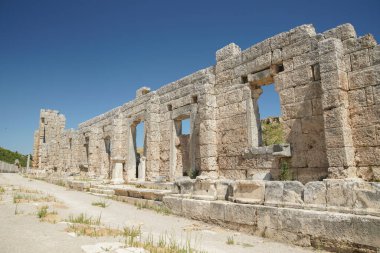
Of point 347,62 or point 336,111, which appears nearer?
point 336,111

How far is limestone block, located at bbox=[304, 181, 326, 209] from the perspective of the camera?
14.9 ft

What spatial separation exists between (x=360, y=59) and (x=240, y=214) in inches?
182

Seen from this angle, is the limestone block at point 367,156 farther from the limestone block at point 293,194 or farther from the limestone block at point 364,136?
the limestone block at point 293,194

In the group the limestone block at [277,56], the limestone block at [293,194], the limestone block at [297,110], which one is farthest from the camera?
the limestone block at [277,56]

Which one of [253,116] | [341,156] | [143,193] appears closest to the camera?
[341,156]

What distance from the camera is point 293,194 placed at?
493cm

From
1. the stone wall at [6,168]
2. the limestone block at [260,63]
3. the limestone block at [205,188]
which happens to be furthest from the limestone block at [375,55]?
the stone wall at [6,168]

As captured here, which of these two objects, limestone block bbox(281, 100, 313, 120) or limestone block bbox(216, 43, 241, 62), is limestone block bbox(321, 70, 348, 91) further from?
limestone block bbox(216, 43, 241, 62)

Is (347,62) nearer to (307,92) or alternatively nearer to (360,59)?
(360,59)

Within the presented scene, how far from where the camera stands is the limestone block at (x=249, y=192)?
545cm

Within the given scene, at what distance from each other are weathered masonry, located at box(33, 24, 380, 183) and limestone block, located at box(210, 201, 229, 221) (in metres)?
2.43

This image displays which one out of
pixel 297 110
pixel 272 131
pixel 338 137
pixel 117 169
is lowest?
pixel 117 169

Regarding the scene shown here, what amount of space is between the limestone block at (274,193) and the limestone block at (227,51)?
5788mm

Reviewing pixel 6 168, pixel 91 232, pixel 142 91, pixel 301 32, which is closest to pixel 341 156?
pixel 301 32
